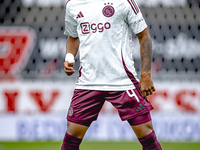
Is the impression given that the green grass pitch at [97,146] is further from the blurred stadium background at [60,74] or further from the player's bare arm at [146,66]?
the player's bare arm at [146,66]

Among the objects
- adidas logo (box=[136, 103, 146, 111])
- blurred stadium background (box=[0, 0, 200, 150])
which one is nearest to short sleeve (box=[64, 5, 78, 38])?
adidas logo (box=[136, 103, 146, 111])

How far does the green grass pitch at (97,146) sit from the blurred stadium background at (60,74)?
0.14 meters

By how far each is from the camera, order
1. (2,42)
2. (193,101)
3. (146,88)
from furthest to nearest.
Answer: (2,42)
(193,101)
(146,88)

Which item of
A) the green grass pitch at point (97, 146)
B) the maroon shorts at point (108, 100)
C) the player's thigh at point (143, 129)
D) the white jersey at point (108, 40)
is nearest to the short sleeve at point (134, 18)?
the white jersey at point (108, 40)

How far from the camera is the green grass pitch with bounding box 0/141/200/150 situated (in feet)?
11.8

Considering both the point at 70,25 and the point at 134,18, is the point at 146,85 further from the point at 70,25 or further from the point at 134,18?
the point at 70,25

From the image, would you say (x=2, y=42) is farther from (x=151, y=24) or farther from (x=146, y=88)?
(x=146, y=88)

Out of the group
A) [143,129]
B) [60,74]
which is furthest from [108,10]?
[60,74]

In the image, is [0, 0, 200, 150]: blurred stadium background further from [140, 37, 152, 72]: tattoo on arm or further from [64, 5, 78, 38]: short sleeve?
[140, 37, 152, 72]: tattoo on arm

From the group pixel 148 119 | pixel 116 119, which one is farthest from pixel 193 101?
pixel 148 119

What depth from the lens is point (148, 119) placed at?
6.27 ft

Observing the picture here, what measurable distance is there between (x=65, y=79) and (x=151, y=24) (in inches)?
60.6

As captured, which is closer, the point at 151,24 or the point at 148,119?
the point at 148,119

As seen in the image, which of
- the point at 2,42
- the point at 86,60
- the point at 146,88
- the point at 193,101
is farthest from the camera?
the point at 2,42
